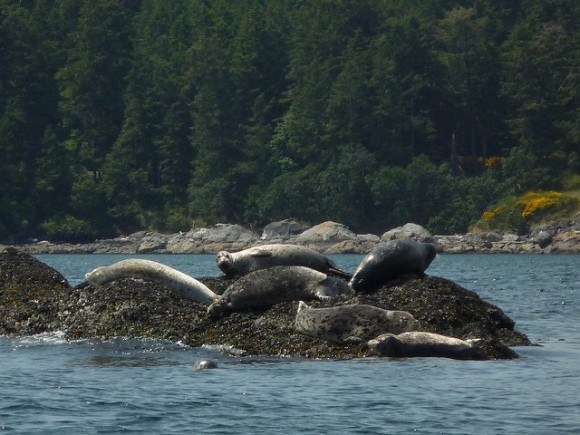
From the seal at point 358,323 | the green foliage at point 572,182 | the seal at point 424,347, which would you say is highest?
the green foliage at point 572,182

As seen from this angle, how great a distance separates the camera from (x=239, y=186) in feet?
315

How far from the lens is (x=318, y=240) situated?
273 ft

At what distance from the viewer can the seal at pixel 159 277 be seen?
2130 centimetres

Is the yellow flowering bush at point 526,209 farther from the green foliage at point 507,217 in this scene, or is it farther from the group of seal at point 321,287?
the group of seal at point 321,287

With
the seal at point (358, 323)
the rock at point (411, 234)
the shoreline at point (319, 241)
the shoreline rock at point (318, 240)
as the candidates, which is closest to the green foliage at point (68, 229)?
the shoreline at point (319, 241)

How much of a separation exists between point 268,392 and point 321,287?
4.31 m

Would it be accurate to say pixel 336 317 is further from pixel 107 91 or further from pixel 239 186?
pixel 107 91

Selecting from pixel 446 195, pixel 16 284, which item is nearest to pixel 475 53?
pixel 446 195

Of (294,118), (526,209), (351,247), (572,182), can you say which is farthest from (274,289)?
(294,118)

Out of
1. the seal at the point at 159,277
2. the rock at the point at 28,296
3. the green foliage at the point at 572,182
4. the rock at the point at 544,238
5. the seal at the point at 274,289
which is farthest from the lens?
the green foliage at the point at 572,182

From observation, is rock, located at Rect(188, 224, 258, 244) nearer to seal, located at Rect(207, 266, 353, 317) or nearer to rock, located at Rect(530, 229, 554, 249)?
rock, located at Rect(530, 229, 554, 249)

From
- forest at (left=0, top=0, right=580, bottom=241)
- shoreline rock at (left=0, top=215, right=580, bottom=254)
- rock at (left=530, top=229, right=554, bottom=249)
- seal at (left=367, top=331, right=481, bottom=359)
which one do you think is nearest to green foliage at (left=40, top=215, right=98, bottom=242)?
forest at (left=0, top=0, right=580, bottom=241)

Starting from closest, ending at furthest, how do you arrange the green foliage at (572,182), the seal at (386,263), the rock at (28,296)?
1. the seal at (386,263)
2. the rock at (28,296)
3. the green foliage at (572,182)

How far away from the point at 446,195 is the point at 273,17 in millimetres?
27503
